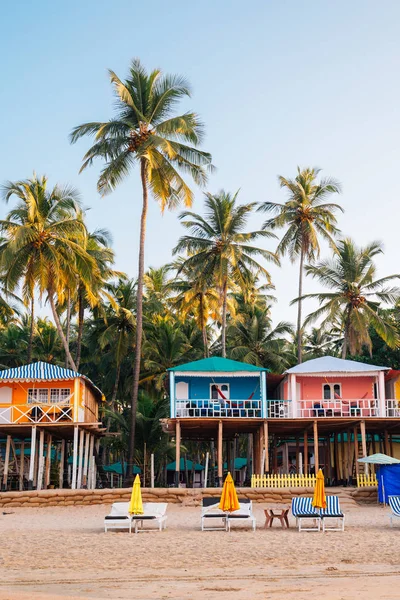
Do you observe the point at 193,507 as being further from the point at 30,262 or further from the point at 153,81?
the point at 153,81

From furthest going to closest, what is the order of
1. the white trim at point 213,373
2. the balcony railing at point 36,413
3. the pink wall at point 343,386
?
the pink wall at point 343,386
the white trim at point 213,373
the balcony railing at point 36,413

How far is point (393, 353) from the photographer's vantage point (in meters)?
44.6

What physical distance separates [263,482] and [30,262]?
46.1 ft

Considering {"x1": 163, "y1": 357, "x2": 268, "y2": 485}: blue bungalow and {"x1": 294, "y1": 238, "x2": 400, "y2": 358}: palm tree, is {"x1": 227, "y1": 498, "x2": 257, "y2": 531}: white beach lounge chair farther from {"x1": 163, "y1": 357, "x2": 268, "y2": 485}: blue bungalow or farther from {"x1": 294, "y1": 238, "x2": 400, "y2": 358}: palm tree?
{"x1": 294, "y1": 238, "x2": 400, "y2": 358}: palm tree

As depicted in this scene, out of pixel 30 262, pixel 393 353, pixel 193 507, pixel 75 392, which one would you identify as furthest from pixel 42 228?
pixel 393 353

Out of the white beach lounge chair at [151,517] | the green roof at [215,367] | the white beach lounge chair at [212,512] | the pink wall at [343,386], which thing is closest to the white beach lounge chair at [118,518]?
the white beach lounge chair at [151,517]

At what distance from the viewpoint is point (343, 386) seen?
32.1 m

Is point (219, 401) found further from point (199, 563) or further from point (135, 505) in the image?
point (199, 563)

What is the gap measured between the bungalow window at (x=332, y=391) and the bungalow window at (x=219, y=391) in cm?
418

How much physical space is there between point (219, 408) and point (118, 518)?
1288cm

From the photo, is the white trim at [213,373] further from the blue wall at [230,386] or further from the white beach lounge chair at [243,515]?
the white beach lounge chair at [243,515]

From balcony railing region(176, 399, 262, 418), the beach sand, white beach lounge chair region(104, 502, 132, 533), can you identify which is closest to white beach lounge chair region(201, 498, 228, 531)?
the beach sand

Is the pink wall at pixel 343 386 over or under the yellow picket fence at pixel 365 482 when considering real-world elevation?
over

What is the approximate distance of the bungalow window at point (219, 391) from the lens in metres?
32.2
